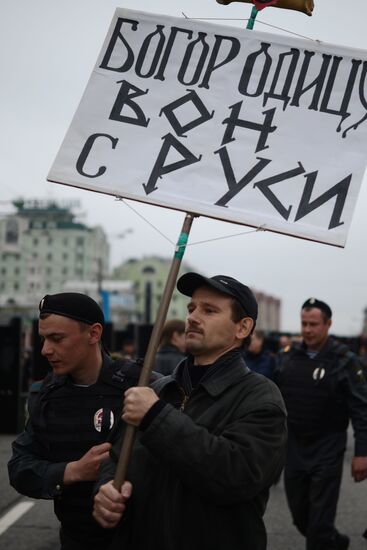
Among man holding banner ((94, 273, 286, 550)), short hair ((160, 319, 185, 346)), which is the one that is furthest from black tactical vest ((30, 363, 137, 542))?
short hair ((160, 319, 185, 346))

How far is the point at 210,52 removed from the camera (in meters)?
3.48

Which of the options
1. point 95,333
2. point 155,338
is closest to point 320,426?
point 95,333

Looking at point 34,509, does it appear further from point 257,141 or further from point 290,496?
point 257,141

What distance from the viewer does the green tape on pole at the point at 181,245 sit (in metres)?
3.19

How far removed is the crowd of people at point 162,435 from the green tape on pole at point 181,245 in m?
0.10

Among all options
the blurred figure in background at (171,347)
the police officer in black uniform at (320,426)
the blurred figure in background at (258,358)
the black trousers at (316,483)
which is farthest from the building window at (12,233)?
the black trousers at (316,483)

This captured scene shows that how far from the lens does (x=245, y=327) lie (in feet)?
10.5

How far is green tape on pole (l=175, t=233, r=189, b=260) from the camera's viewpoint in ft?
10.5

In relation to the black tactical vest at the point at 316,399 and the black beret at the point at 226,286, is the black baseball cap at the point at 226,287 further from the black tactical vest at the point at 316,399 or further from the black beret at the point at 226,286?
the black tactical vest at the point at 316,399

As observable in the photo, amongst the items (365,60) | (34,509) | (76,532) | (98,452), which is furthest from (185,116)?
(34,509)

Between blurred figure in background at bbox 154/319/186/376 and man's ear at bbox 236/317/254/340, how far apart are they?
5.61 metres

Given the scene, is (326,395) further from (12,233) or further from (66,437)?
(12,233)

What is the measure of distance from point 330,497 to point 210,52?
11.6ft

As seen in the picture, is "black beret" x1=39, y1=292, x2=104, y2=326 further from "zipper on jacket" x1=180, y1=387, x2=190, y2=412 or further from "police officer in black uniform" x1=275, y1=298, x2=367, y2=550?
"police officer in black uniform" x1=275, y1=298, x2=367, y2=550
